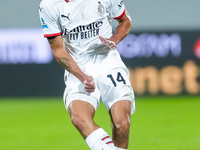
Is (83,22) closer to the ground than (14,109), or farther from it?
farther from it

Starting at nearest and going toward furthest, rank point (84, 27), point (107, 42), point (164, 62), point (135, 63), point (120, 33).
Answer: point (107, 42)
point (84, 27)
point (120, 33)
point (135, 63)
point (164, 62)

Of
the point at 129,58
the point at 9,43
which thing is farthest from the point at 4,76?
the point at 129,58

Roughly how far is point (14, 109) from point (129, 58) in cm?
311

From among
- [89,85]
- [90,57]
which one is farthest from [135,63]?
[89,85]

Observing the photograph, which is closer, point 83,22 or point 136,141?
point 83,22

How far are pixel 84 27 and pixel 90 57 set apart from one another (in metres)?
0.33

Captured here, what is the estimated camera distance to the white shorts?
648 cm

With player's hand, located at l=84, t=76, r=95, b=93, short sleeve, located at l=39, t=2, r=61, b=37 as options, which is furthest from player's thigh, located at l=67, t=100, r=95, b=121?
short sleeve, located at l=39, t=2, r=61, b=37

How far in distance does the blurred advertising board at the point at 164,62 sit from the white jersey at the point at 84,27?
914 centimetres

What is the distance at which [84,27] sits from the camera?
662cm

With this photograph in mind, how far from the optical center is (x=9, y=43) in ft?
53.3

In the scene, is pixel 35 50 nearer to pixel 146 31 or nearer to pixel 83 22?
pixel 146 31

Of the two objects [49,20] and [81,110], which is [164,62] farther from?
[81,110]

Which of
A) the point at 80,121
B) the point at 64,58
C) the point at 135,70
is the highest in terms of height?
the point at 64,58
